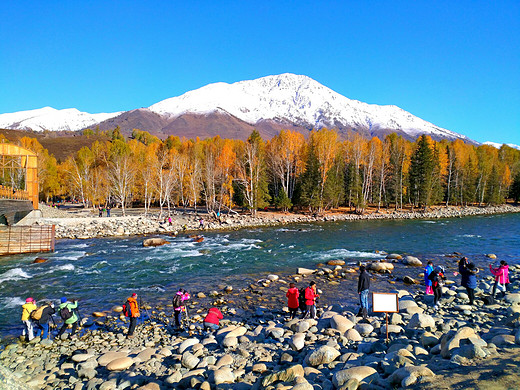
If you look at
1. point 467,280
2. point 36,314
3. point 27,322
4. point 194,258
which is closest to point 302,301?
point 467,280

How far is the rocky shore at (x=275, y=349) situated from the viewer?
6.79 meters

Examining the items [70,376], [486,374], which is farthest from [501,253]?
[70,376]

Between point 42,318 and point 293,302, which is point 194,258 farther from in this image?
point 293,302

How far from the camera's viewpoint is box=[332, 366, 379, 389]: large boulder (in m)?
6.43

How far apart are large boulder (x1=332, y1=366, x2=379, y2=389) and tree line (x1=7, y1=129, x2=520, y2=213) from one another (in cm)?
3978

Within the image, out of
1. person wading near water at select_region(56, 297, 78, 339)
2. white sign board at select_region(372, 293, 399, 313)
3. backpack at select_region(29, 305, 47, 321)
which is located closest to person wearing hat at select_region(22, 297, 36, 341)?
backpack at select_region(29, 305, 47, 321)

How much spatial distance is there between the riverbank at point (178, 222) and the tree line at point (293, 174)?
2.95 meters

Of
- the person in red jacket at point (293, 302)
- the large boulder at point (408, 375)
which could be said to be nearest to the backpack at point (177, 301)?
the person in red jacket at point (293, 302)

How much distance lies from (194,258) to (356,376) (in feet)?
59.9

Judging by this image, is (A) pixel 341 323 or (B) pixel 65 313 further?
(B) pixel 65 313

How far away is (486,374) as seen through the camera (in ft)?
18.0

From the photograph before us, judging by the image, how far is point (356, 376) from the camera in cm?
649

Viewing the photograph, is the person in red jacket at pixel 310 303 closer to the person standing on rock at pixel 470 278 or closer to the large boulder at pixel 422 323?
the large boulder at pixel 422 323

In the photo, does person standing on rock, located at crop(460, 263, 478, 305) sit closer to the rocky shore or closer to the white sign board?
the rocky shore
